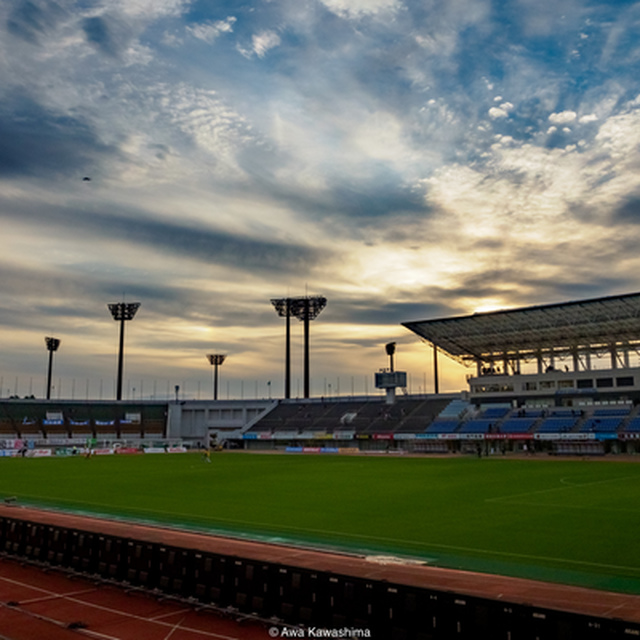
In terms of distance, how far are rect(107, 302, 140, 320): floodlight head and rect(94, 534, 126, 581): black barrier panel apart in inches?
4589

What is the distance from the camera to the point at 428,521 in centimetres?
2483

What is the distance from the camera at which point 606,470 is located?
49.2 m

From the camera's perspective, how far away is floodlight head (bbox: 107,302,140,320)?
12769 cm

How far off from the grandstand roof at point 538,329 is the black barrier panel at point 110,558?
64.4m

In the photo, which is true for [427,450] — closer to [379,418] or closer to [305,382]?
[379,418]

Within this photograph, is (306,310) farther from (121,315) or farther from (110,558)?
(110,558)

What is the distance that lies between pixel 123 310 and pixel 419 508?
10953 centimetres

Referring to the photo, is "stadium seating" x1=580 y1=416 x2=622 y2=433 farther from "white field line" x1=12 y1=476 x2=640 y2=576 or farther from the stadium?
"white field line" x1=12 y1=476 x2=640 y2=576

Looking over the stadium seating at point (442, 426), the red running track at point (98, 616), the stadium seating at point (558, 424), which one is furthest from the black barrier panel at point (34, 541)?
the stadium seating at point (442, 426)

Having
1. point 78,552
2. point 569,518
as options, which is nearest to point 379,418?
point 569,518

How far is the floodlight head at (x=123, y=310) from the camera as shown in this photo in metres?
128

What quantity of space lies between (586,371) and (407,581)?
7516 cm

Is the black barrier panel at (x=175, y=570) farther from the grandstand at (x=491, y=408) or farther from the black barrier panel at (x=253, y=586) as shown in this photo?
the grandstand at (x=491, y=408)

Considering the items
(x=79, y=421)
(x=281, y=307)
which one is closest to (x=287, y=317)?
(x=281, y=307)
